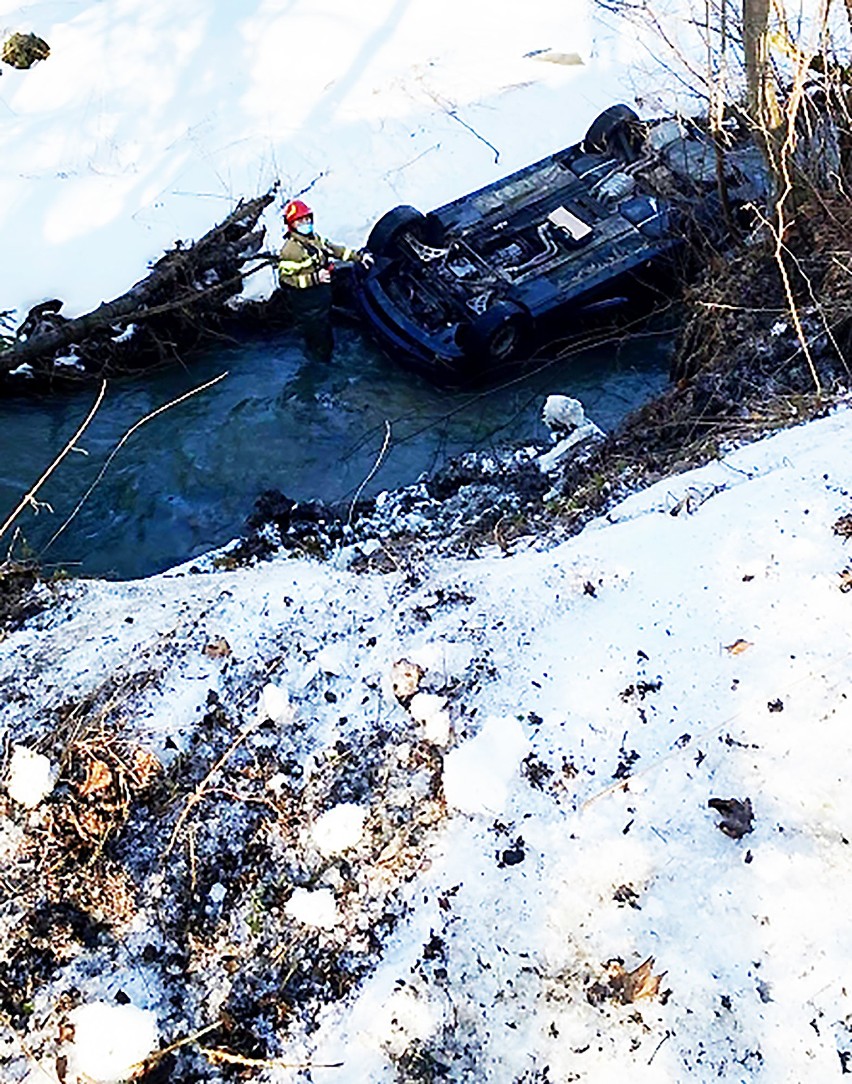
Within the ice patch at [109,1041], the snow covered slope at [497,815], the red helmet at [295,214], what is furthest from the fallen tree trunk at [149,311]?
the ice patch at [109,1041]

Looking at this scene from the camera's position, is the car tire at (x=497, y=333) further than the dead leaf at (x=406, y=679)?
Yes

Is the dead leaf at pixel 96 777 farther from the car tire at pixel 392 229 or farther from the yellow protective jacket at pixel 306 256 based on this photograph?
the car tire at pixel 392 229

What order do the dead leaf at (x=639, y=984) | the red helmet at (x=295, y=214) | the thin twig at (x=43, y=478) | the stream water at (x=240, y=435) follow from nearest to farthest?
the dead leaf at (x=639, y=984) → the thin twig at (x=43, y=478) → the stream water at (x=240, y=435) → the red helmet at (x=295, y=214)

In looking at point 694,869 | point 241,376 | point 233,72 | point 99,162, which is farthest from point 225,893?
point 233,72

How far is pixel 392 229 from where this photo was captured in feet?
25.3

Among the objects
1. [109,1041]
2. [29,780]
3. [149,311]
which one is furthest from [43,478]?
[149,311]

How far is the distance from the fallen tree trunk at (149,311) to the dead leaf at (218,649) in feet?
14.4

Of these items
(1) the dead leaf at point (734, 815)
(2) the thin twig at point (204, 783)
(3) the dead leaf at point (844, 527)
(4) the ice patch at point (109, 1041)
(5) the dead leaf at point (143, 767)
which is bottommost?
(1) the dead leaf at point (734, 815)

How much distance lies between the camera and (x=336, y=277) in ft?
26.3

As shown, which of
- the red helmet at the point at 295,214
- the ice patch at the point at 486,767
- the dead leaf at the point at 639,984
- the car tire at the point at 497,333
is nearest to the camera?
the dead leaf at the point at 639,984

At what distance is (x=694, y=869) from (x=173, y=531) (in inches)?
180

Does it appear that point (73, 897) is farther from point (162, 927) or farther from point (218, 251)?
point (218, 251)

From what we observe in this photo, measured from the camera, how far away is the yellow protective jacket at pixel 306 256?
7.48 metres

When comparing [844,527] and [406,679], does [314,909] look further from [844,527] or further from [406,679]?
[844,527]
